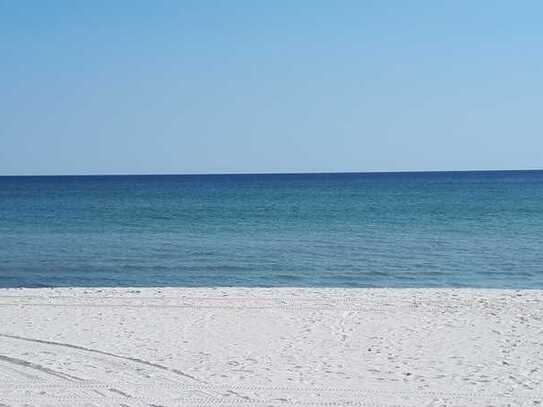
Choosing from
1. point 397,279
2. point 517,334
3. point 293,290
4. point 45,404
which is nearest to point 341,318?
point 517,334

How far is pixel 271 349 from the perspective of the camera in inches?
411

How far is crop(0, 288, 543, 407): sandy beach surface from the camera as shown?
816cm

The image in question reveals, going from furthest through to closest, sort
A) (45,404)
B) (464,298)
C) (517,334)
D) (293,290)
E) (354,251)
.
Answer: (354,251) → (293,290) → (464,298) → (517,334) → (45,404)

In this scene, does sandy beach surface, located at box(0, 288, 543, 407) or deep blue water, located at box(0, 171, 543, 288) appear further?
deep blue water, located at box(0, 171, 543, 288)

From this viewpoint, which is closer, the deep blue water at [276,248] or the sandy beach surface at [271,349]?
the sandy beach surface at [271,349]

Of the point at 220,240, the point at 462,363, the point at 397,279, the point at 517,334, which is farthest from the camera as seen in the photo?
the point at 220,240

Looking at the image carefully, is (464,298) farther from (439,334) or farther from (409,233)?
(409,233)

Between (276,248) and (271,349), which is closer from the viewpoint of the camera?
(271,349)

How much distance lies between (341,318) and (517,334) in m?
2.81

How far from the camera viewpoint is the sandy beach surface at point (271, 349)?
8164 mm

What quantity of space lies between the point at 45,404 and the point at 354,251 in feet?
65.7

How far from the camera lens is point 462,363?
9.57 m

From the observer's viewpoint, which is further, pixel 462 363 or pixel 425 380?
pixel 462 363

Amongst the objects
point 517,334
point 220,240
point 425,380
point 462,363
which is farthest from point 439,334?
point 220,240
